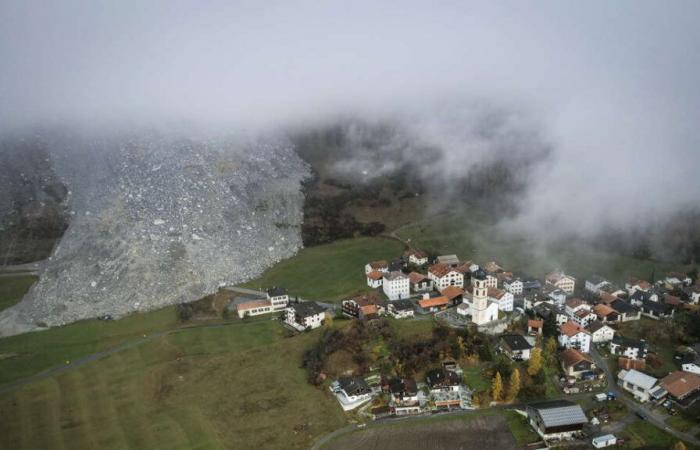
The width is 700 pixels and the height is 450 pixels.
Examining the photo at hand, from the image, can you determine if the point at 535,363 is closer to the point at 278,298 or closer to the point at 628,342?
the point at 628,342

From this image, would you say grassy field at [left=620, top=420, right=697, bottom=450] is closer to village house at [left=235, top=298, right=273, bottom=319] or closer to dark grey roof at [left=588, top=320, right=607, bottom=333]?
dark grey roof at [left=588, top=320, right=607, bottom=333]

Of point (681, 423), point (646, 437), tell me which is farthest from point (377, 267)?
point (681, 423)

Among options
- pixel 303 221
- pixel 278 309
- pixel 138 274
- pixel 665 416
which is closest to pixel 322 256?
pixel 303 221

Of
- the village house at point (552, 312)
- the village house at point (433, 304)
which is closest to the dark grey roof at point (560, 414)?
the village house at point (552, 312)

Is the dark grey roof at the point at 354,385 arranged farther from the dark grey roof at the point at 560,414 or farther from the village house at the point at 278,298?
the village house at the point at 278,298

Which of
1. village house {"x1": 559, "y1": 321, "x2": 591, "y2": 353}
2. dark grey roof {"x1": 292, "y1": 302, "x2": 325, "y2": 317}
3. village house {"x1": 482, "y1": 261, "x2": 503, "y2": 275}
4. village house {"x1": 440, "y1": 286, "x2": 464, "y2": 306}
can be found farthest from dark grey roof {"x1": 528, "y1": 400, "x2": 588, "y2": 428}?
village house {"x1": 482, "y1": 261, "x2": 503, "y2": 275}
